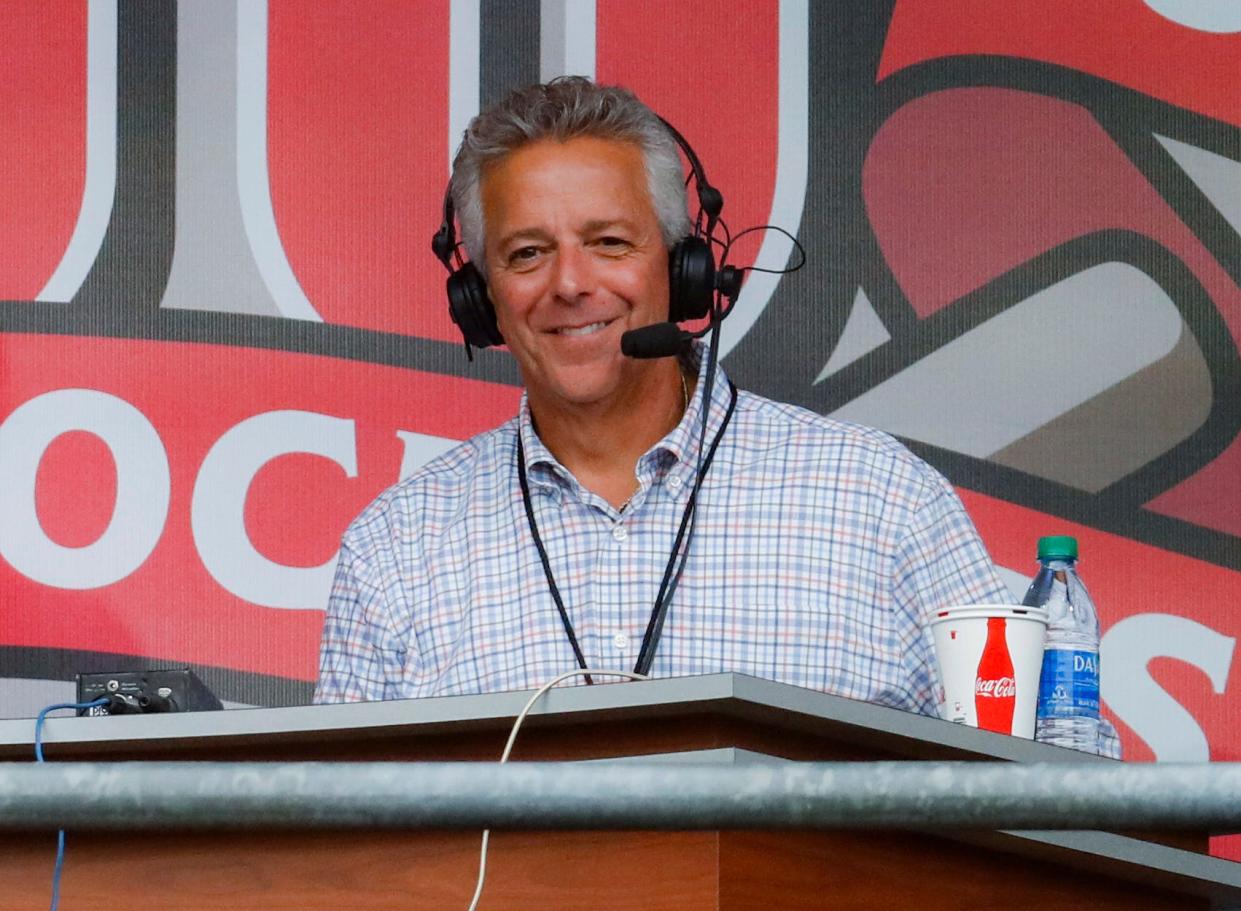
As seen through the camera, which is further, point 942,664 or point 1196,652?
point 1196,652

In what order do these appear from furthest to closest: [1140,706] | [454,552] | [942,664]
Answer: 1. [1140,706]
2. [454,552]
3. [942,664]

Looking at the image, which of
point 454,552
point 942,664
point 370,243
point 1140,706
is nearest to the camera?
point 942,664

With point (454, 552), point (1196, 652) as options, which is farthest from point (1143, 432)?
point (454, 552)

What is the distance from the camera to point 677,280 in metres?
2.05

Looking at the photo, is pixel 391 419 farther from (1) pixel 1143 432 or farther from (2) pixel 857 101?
(1) pixel 1143 432

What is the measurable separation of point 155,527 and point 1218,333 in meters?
1.40

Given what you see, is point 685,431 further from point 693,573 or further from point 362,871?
point 362,871

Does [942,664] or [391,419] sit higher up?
[391,419]

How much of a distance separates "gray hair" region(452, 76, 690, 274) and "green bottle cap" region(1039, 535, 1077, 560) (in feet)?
1.91

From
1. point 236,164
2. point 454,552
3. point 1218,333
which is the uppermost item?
point 236,164

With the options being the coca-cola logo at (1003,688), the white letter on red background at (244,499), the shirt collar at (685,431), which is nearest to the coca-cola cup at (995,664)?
the coca-cola logo at (1003,688)

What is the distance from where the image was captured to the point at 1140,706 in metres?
2.35

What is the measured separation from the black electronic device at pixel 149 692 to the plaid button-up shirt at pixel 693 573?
46 cm

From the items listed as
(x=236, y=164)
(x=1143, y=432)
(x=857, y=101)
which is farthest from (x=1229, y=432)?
(x=236, y=164)
